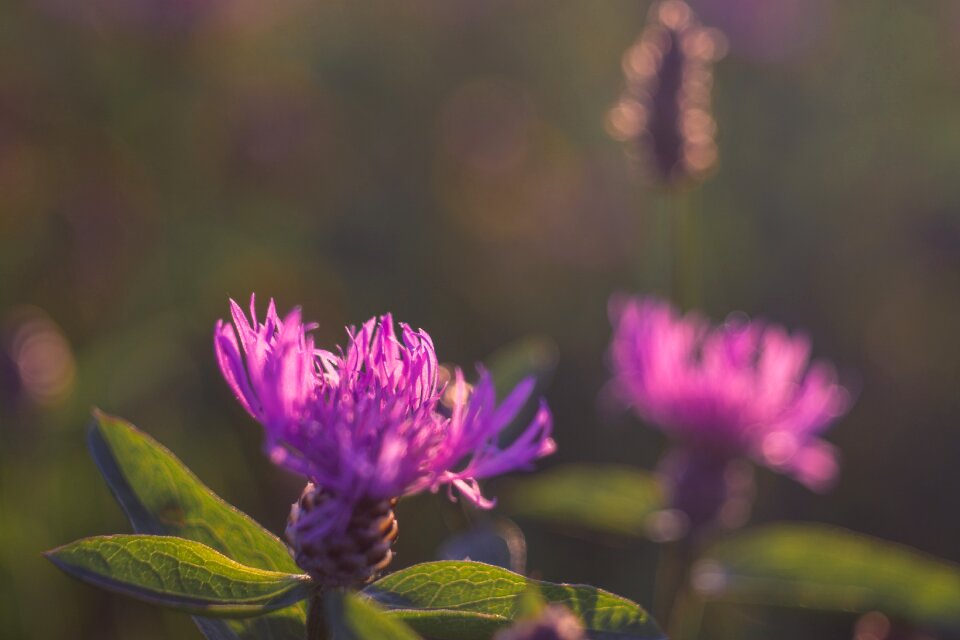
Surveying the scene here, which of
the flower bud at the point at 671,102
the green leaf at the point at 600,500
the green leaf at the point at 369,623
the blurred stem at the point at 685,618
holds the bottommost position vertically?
the blurred stem at the point at 685,618

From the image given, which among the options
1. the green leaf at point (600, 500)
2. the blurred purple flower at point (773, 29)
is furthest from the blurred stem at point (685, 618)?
the blurred purple flower at point (773, 29)

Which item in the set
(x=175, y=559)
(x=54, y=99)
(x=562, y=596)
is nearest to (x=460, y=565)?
(x=562, y=596)

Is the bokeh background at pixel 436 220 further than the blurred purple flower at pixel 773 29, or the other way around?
the blurred purple flower at pixel 773 29

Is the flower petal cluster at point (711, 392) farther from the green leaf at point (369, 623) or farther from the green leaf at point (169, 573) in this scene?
the green leaf at point (369, 623)

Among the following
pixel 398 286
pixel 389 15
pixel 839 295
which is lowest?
pixel 839 295

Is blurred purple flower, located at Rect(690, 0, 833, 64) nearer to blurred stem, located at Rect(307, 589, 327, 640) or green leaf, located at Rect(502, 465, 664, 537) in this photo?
green leaf, located at Rect(502, 465, 664, 537)

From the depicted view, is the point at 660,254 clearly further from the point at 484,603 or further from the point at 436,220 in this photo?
the point at 484,603

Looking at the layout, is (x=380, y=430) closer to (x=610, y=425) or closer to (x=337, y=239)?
(x=610, y=425)
